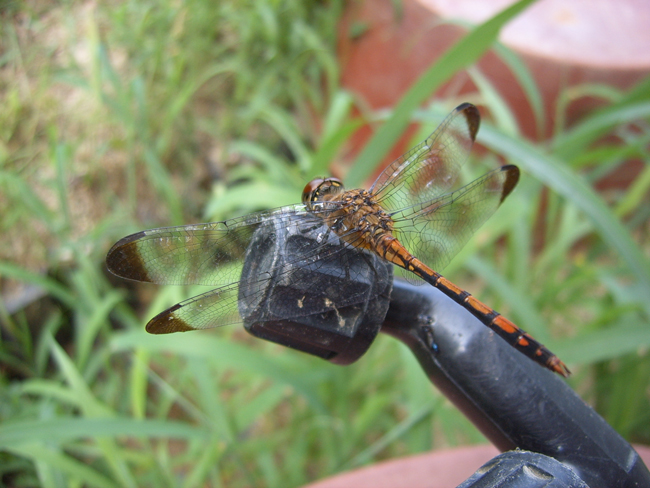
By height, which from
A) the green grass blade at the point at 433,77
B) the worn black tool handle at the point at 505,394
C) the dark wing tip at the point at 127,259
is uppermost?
the green grass blade at the point at 433,77

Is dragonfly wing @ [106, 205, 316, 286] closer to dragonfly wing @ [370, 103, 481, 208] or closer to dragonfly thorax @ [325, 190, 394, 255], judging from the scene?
dragonfly thorax @ [325, 190, 394, 255]

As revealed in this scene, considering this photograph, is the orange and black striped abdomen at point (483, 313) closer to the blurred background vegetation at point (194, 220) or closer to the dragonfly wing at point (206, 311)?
the dragonfly wing at point (206, 311)

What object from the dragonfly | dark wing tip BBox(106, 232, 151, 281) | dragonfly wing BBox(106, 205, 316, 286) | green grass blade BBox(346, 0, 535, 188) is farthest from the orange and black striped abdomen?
green grass blade BBox(346, 0, 535, 188)

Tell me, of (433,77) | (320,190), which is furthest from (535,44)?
(320,190)

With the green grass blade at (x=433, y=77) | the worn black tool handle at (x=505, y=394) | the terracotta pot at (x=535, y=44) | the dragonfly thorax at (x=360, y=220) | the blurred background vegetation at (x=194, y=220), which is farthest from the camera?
the terracotta pot at (x=535, y=44)

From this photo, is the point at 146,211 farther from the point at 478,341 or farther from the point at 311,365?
the point at 478,341

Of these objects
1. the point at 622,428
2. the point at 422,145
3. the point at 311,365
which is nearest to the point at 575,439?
the point at 422,145

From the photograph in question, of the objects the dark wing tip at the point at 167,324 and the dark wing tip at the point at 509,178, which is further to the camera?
the dark wing tip at the point at 509,178

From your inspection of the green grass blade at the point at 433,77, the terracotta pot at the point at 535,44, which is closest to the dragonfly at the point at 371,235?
the green grass blade at the point at 433,77
